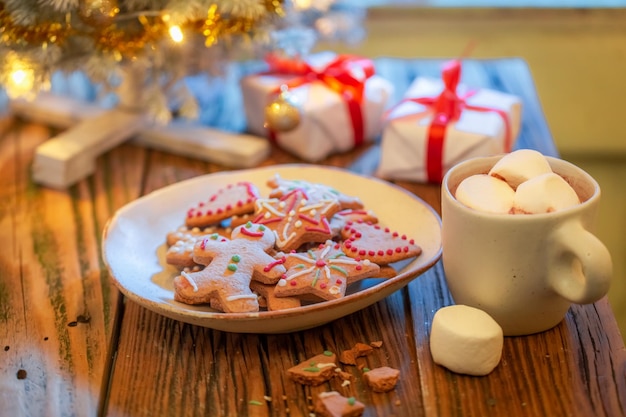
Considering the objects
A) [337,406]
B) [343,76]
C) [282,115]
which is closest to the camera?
[337,406]

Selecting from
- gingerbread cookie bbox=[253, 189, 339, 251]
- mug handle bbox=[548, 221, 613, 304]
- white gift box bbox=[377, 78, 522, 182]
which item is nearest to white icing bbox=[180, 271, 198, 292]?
gingerbread cookie bbox=[253, 189, 339, 251]

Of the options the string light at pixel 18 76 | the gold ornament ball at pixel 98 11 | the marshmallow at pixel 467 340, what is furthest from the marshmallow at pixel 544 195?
the string light at pixel 18 76

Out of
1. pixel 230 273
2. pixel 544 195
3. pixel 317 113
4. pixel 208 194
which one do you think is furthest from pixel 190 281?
pixel 317 113

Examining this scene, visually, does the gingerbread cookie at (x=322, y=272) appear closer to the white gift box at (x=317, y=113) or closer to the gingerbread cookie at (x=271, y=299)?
the gingerbread cookie at (x=271, y=299)

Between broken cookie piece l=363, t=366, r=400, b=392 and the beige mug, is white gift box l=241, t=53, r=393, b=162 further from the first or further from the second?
broken cookie piece l=363, t=366, r=400, b=392

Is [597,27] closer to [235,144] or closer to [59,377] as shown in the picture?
[235,144]

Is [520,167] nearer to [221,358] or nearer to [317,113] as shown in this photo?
[221,358]
